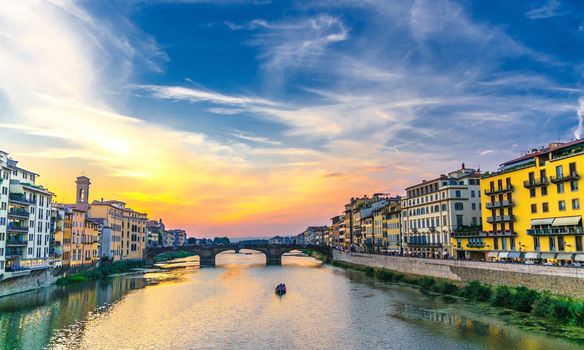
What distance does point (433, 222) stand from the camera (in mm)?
80188

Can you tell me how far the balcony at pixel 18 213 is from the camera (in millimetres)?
59741

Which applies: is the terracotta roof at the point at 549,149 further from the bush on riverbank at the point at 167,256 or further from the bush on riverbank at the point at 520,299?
the bush on riverbank at the point at 167,256

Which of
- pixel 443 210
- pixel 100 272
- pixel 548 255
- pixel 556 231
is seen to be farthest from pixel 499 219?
pixel 100 272

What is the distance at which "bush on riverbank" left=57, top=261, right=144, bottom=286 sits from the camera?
75.2m

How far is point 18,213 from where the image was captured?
61125 millimetres

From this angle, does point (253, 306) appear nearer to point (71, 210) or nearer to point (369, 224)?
point (71, 210)

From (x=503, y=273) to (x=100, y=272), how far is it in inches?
2811

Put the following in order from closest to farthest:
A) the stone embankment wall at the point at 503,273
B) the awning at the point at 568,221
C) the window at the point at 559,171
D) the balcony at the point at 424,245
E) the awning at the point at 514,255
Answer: the stone embankment wall at the point at 503,273
the awning at the point at 568,221
the window at the point at 559,171
the awning at the point at 514,255
the balcony at the point at 424,245

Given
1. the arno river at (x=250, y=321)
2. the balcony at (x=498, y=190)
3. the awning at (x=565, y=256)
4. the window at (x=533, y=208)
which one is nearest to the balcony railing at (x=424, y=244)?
the arno river at (x=250, y=321)

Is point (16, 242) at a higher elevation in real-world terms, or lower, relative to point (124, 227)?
lower

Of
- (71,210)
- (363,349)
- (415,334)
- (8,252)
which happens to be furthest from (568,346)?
(71,210)

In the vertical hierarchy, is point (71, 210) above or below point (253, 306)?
above

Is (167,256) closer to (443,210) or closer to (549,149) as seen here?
(443,210)

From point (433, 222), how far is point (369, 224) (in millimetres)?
41324
